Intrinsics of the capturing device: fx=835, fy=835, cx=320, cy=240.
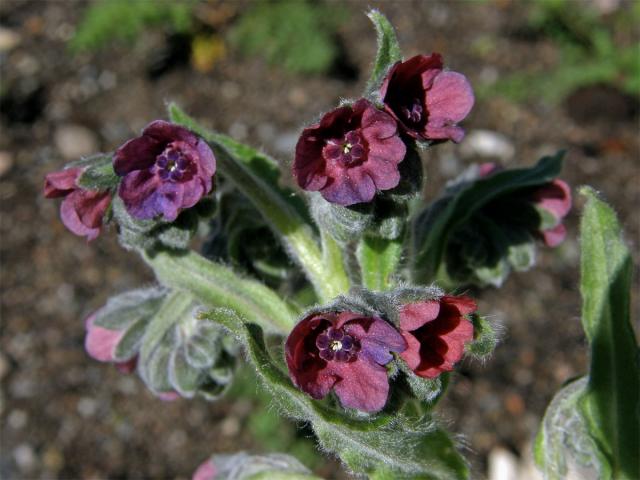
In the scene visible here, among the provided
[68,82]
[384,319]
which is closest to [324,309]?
[384,319]

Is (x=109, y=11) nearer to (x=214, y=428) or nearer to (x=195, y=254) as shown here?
(x=214, y=428)

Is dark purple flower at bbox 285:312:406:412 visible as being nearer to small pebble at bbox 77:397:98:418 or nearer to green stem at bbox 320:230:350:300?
green stem at bbox 320:230:350:300

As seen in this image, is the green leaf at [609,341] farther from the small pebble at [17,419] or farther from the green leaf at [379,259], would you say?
the small pebble at [17,419]

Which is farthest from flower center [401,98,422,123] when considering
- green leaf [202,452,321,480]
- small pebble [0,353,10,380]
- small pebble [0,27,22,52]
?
small pebble [0,27,22,52]

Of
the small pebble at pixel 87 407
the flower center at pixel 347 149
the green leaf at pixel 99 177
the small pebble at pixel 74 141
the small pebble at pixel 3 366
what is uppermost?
the green leaf at pixel 99 177

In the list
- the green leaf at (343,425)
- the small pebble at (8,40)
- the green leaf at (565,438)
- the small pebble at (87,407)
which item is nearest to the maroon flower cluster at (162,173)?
the green leaf at (343,425)

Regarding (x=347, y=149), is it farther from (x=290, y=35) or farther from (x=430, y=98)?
(x=290, y=35)
